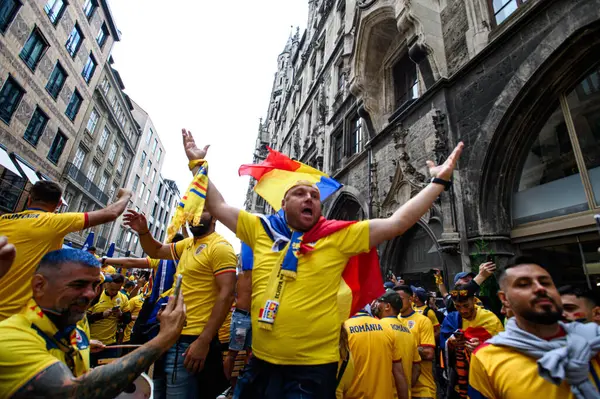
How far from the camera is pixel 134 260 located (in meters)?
3.87

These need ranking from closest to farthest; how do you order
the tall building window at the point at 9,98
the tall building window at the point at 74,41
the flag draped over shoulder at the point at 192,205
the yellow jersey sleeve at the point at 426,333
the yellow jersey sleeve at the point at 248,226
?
the flag draped over shoulder at the point at 192,205
the yellow jersey sleeve at the point at 248,226
the yellow jersey sleeve at the point at 426,333
the tall building window at the point at 9,98
the tall building window at the point at 74,41

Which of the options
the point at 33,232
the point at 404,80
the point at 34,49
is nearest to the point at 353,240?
the point at 33,232

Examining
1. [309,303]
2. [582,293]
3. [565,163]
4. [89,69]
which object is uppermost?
[89,69]

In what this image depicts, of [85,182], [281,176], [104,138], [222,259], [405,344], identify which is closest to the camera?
[222,259]

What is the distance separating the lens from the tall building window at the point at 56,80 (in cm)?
1631

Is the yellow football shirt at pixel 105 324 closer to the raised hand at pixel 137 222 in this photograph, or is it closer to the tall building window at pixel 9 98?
the raised hand at pixel 137 222

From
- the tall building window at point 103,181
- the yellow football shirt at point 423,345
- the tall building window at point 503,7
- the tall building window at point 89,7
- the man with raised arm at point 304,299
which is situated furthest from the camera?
the tall building window at point 103,181

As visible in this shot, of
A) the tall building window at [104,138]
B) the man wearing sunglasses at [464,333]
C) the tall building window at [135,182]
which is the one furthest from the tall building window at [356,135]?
the tall building window at [135,182]

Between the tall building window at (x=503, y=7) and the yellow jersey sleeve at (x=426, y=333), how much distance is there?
712 centimetres

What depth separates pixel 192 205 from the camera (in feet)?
6.61

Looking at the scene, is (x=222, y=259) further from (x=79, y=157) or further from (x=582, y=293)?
(x=79, y=157)

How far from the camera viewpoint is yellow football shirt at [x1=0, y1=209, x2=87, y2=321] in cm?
223

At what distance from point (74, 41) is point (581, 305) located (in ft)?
83.1

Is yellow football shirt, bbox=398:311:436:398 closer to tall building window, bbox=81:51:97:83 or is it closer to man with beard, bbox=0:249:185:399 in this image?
man with beard, bbox=0:249:185:399
